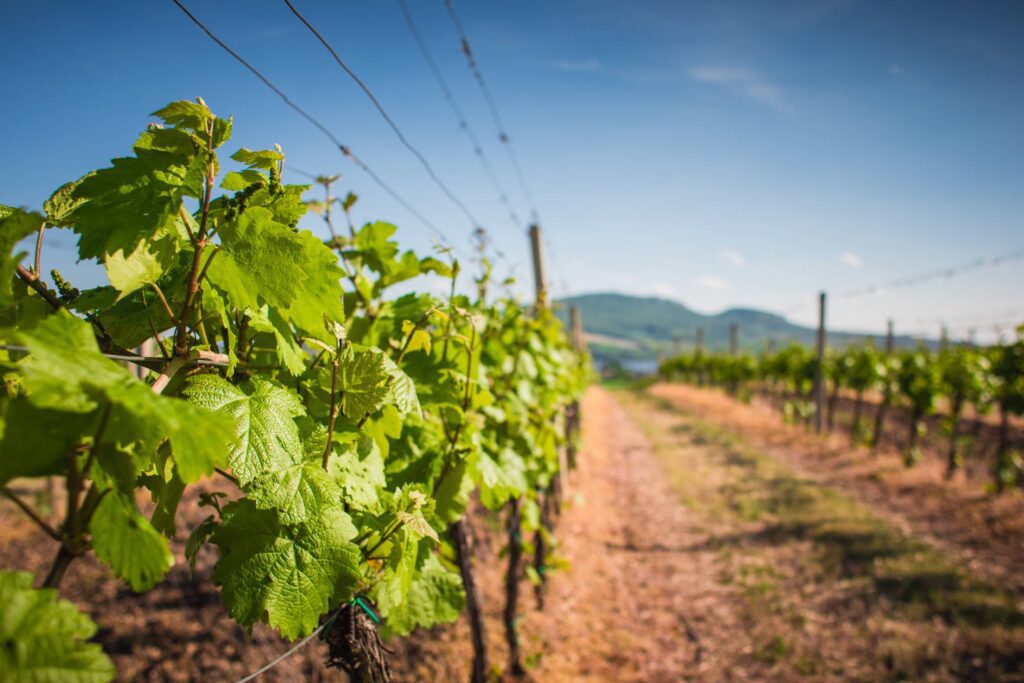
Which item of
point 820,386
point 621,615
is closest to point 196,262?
point 621,615

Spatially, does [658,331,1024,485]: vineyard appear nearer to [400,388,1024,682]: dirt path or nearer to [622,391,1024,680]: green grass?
[622,391,1024,680]: green grass

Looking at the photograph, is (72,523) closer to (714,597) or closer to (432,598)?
(432,598)

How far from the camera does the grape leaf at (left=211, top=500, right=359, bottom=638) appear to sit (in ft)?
3.78

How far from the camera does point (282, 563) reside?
1.17 metres

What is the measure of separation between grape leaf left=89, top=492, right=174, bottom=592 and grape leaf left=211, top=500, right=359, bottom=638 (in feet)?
1.18

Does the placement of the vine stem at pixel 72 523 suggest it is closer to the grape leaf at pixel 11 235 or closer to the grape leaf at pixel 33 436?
the grape leaf at pixel 33 436

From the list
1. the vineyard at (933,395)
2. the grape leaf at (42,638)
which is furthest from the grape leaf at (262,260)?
the vineyard at (933,395)

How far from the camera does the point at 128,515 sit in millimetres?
804

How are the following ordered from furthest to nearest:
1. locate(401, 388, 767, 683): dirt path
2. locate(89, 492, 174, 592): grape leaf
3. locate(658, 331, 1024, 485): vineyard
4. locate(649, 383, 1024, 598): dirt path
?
locate(658, 331, 1024, 485): vineyard, locate(649, 383, 1024, 598): dirt path, locate(401, 388, 767, 683): dirt path, locate(89, 492, 174, 592): grape leaf

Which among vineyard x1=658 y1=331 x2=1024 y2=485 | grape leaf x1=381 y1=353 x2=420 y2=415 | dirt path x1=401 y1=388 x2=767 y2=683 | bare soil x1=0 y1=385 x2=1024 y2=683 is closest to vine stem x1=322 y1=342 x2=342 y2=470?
grape leaf x1=381 y1=353 x2=420 y2=415

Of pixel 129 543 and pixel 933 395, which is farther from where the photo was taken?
pixel 933 395

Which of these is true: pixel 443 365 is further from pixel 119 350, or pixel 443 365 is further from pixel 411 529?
pixel 119 350

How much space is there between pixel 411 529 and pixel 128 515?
646mm

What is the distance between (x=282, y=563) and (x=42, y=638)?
1.68 ft
